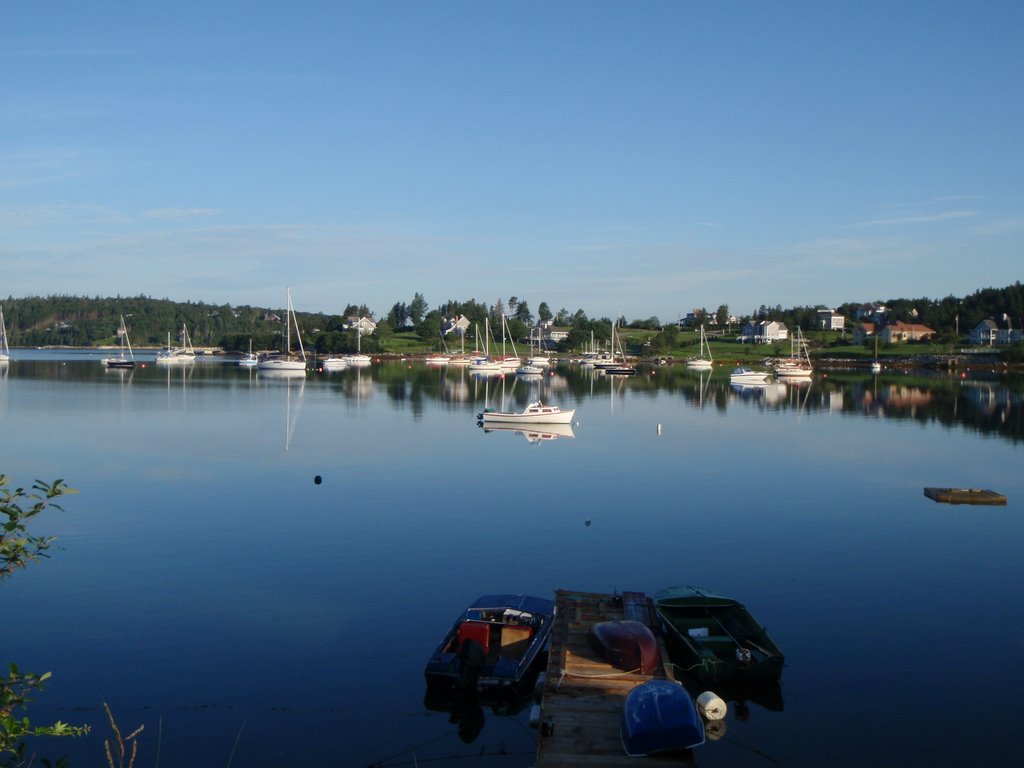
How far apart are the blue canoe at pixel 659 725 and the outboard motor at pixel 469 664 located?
3.53 m

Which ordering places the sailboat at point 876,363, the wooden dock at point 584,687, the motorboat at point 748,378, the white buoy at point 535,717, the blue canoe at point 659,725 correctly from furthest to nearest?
1. the sailboat at point 876,363
2. the motorboat at point 748,378
3. the white buoy at point 535,717
4. the wooden dock at point 584,687
5. the blue canoe at point 659,725

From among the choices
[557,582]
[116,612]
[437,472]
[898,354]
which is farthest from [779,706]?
[898,354]

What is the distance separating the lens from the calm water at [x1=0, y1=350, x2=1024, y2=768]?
53.5ft

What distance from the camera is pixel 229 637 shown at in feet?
65.9

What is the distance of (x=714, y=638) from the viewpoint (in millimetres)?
18922

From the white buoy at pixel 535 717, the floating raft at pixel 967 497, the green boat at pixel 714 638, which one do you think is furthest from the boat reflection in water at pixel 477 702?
the floating raft at pixel 967 497

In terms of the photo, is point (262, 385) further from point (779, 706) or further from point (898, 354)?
point (898, 354)

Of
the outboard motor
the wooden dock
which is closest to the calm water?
the outboard motor

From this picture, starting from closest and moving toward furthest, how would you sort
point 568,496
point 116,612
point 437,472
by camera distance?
point 116,612, point 568,496, point 437,472

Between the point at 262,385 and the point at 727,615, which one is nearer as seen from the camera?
the point at 727,615

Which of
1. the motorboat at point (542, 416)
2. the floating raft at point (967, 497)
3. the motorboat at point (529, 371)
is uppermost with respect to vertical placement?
the motorboat at point (529, 371)

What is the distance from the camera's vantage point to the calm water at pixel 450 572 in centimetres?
1630

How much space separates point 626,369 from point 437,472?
337ft

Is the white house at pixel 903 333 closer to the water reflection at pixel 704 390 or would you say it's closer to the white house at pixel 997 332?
the white house at pixel 997 332
